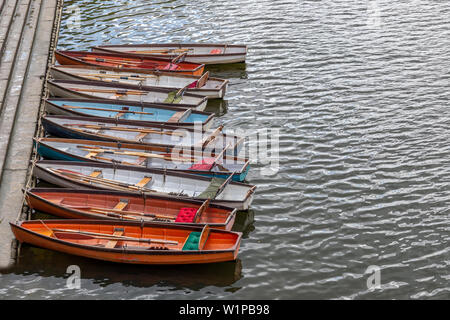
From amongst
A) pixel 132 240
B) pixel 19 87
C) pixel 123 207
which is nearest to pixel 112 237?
pixel 132 240

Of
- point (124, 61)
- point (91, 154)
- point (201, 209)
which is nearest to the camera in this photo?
point (201, 209)

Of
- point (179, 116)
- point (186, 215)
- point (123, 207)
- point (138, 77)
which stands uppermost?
point (138, 77)

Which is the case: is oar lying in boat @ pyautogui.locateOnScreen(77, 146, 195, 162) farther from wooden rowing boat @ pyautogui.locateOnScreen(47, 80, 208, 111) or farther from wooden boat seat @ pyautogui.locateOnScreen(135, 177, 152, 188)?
wooden rowing boat @ pyautogui.locateOnScreen(47, 80, 208, 111)

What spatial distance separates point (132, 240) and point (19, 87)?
13.3 meters

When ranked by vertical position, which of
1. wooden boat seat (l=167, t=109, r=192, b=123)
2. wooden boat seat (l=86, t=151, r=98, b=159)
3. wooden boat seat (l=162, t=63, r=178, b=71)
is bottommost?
wooden boat seat (l=86, t=151, r=98, b=159)

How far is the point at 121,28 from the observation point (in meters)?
38.2

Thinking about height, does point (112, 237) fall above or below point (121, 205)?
below

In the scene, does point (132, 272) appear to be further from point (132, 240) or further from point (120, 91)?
point (120, 91)

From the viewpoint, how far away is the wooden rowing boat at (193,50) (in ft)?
110

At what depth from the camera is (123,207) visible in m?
21.1

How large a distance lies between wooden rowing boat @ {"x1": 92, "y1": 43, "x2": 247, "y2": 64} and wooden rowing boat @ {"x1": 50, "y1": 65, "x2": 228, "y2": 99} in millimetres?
2293

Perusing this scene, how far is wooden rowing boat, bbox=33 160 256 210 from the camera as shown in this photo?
21.7 metres

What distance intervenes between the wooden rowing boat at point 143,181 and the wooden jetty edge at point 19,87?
4.24 feet

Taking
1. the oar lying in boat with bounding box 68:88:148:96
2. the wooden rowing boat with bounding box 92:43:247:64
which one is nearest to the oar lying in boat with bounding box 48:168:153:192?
the oar lying in boat with bounding box 68:88:148:96
